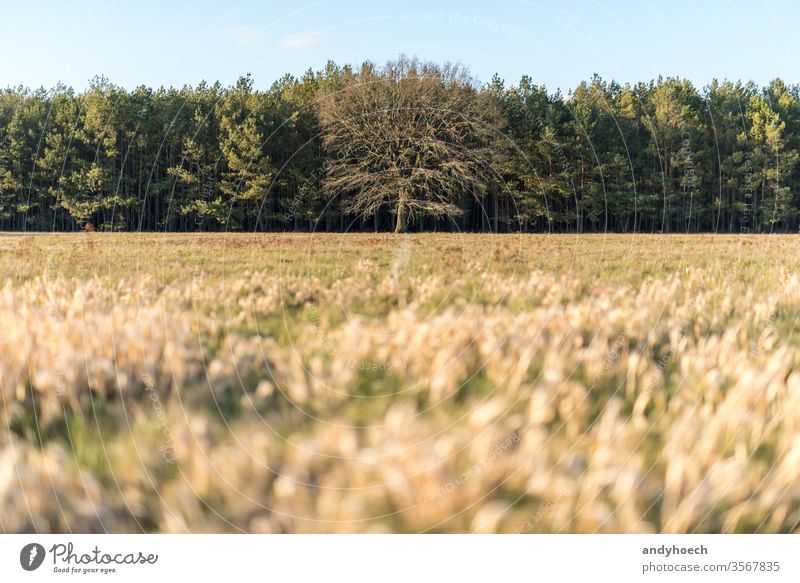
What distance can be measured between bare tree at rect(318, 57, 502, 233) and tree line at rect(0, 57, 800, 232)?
0.11m

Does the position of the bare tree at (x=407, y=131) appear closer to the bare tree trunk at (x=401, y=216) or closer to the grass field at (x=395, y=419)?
the bare tree trunk at (x=401, y=216)

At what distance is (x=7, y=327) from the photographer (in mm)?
3721

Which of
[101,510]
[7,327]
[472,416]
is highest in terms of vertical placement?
[7,327]

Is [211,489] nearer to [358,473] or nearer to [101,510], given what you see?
[101,510]

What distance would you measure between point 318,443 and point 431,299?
11.4ft

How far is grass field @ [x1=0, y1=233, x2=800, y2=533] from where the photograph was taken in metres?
2.12

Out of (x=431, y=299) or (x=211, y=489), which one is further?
(x=431, y=299)

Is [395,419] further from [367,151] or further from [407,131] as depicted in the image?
[367,151]

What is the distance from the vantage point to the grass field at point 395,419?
2.12 metres
